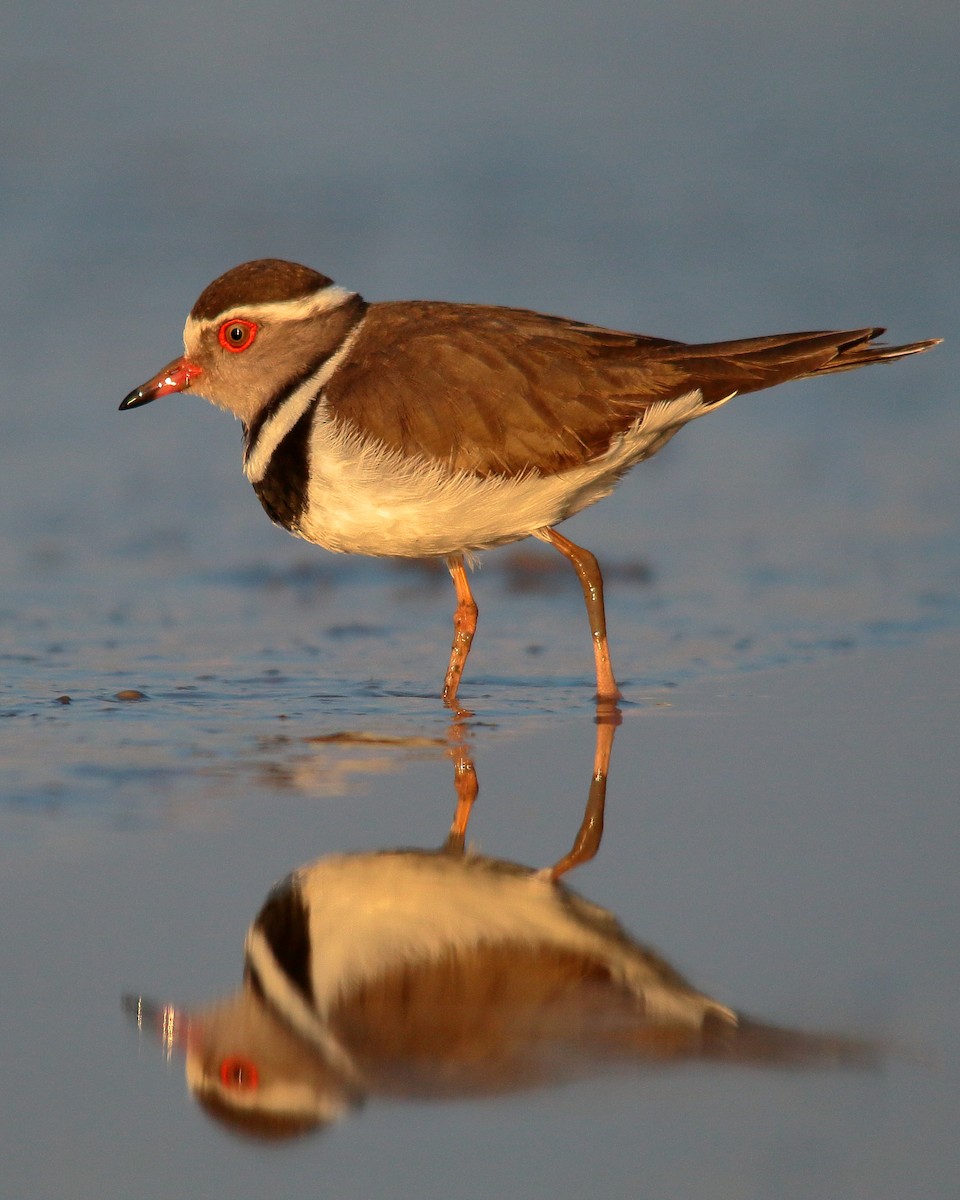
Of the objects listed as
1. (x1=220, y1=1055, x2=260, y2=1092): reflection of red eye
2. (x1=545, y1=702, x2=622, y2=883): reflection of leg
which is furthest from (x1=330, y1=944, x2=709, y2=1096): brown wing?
(x1=545, y1=702, x2=622, y2=883): reflection of leg

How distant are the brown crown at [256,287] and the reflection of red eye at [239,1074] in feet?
13.2

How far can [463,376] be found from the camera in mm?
6523

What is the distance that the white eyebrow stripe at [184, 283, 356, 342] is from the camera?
6961 millimetres

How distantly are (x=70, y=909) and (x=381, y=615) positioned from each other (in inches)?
155

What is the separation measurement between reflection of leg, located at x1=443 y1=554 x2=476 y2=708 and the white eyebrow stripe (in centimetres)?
122

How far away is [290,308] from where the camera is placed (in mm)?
6965

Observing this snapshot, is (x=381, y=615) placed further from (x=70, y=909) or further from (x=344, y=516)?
(x=70, y=909)

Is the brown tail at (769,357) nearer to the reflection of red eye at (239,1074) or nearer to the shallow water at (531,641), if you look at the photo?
the shallow water at (531,641)

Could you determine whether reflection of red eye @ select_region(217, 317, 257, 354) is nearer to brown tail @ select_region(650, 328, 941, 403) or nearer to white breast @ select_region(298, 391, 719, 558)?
white breast @ select_region(298, 391, 719, 558)

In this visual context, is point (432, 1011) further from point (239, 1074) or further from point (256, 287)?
point (256, 287)

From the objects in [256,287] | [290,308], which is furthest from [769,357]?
[256,287]

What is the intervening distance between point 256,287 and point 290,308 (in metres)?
0.18

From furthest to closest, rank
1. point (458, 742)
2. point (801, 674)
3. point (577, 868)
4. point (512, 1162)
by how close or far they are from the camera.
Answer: point (801, 674) < point (458, 742) < point (577, 868) < point (512, 1162)

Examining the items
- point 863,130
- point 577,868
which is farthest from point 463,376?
point 863,130
